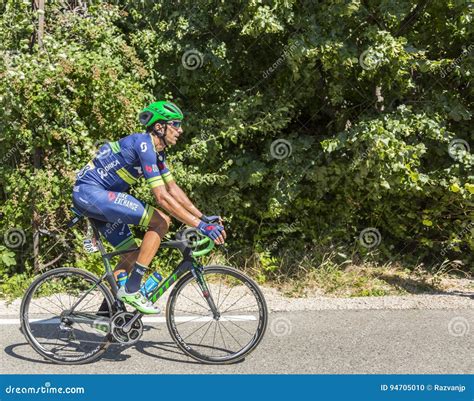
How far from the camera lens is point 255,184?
306 inches

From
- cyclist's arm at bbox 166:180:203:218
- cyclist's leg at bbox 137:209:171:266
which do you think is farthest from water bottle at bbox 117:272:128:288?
cyclist's arm at bbox 166:180:203:218

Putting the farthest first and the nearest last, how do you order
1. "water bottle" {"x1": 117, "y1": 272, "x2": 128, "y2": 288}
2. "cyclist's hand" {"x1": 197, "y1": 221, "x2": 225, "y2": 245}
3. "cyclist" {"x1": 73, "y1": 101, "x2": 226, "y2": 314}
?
"water bottle" {"x1": 117, "y1": 272, "x2": 128, "y2": 288}, "cyclist" {"x1": 73, "y1": 101, "x2": 226, "y2": 314}, "cyclist's hand" {"x1": 197, "y1": 221, "x2": 225, "y2": 245}

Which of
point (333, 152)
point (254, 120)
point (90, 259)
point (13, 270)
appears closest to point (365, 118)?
point (333, 152)

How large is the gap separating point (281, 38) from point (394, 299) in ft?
11.4

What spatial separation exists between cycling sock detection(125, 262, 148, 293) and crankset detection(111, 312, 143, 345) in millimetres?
223

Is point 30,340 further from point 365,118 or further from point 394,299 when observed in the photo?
point 365,118

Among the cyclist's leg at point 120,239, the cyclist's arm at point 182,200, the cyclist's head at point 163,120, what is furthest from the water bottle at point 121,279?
the cyclist's head at point 163,120

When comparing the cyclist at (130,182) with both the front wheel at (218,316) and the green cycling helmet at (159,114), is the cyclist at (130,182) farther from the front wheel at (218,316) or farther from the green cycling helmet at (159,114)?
the front wheel at (218,316)

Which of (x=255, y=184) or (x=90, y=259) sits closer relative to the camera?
(x=90, y=259)

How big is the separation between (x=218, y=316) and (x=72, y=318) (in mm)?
1218

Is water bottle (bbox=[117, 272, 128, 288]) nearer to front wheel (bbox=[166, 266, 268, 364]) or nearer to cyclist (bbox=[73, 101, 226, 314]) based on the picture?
cyclist (bbox=[73, 101, 226, 314])

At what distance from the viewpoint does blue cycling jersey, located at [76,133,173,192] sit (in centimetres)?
473

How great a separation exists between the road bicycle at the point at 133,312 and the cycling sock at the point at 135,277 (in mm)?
141

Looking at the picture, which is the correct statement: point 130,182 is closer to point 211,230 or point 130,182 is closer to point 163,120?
point 163,120
